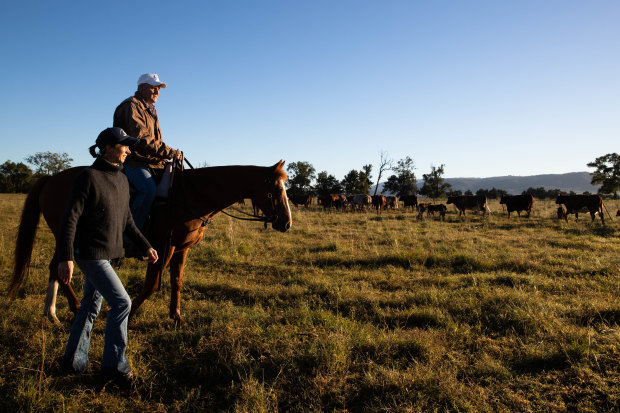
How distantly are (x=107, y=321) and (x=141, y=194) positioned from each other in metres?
1.90

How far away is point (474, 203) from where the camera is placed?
25.8 m

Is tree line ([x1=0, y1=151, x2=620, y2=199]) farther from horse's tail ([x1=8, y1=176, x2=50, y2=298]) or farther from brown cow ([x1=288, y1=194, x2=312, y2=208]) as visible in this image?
horse's tail ([x1=8, y1=176, x2=50, y2=298])

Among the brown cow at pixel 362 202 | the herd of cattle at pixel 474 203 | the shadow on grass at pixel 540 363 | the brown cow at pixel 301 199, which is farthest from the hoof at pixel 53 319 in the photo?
the brown cow at pixel 301 199

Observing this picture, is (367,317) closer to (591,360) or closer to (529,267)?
(591,360)

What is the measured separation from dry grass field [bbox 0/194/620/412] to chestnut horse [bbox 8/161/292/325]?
63 centimetres

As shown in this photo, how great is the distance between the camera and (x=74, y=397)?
9.39ft

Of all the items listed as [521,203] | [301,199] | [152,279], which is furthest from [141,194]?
[301,199]

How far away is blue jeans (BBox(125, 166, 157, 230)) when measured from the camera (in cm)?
437

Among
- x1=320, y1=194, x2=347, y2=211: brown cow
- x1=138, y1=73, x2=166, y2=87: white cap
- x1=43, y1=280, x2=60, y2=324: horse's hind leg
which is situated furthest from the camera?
x1=320, y1=194, x2=347, y2=211: brown cow

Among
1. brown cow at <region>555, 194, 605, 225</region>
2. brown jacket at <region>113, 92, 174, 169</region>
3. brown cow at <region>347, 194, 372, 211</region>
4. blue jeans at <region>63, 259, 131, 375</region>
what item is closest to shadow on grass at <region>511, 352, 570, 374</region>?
blue jeans at <region>63, 259, 131, 375</region>

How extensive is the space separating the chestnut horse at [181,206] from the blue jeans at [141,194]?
0.53ft

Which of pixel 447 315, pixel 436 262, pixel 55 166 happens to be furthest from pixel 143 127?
pixel 55 166

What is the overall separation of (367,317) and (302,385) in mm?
1951

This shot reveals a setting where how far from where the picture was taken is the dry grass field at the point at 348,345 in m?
2.95
